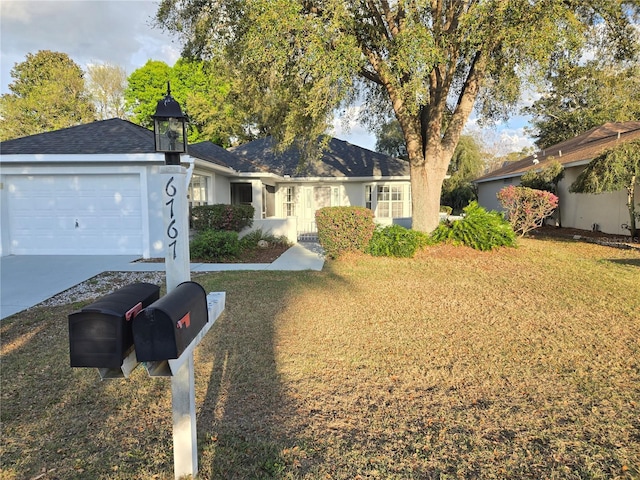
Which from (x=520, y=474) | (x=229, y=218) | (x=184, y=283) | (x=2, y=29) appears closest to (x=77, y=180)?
(x=229, y=218)

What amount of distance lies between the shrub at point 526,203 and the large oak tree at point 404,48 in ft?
9.19

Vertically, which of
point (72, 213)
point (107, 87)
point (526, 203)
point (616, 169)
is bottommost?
point (72, 213)

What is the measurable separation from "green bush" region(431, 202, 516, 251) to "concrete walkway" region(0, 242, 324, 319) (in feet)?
12.5

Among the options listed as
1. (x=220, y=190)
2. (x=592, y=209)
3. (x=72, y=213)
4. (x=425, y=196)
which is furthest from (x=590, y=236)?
(x=72, y=213)

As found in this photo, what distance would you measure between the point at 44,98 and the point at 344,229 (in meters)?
32.9

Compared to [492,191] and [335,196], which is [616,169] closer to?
[335,196]

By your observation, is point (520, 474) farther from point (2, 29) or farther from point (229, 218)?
point (2, 29)

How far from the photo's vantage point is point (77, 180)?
10938 millimetres

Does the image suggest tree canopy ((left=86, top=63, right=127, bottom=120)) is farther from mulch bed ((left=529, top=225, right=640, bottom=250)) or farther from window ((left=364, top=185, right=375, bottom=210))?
mulch bed ((left=529, top=225, right=640, bottom=250))

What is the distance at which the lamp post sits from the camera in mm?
2184

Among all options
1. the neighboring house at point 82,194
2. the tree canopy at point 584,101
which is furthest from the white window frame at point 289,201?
the tree canopy at point 584,101

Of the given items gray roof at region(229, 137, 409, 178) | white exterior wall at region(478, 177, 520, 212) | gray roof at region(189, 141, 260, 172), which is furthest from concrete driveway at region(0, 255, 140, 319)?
white exterior wall at region(478, 177, 520, 212)

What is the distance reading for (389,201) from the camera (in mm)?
18516

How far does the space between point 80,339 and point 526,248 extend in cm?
1222
